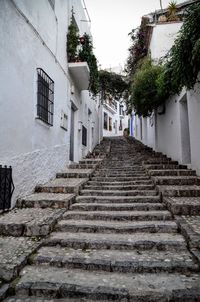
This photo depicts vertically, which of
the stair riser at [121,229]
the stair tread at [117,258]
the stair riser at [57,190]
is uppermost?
the stair riser at [57,190]

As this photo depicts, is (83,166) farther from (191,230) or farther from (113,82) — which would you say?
(113,82)

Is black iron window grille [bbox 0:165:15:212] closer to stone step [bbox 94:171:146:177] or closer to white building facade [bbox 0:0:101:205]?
white building facade [bbox 0:0:101:205]

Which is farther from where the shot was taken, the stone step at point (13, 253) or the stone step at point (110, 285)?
the stone step at point (13, 253)

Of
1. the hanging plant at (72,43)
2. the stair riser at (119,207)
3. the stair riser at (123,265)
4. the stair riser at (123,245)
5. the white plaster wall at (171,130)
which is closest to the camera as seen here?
the stair riser at (123,265)

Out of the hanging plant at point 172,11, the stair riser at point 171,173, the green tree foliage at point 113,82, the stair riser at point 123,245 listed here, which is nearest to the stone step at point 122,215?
the stair riser at point 123,245

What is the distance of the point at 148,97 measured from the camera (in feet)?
29.1

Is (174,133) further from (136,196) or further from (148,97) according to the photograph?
(136,196)

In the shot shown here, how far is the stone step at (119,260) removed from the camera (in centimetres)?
252

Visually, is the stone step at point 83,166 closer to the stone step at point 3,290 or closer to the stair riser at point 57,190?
the stair riser at point 57,190

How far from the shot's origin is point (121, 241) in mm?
3078

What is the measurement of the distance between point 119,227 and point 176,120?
5163 mm

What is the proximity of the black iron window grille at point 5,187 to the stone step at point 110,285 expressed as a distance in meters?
1.69

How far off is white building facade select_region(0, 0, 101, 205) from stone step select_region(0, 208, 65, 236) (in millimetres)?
701

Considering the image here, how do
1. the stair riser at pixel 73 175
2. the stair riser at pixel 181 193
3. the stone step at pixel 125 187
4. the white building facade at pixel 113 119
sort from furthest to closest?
the white building facade at pixel 113 119
the stair riser at pixel 73 175
the stone step at pixel 125 187
the stair riser at pixel 181 193
